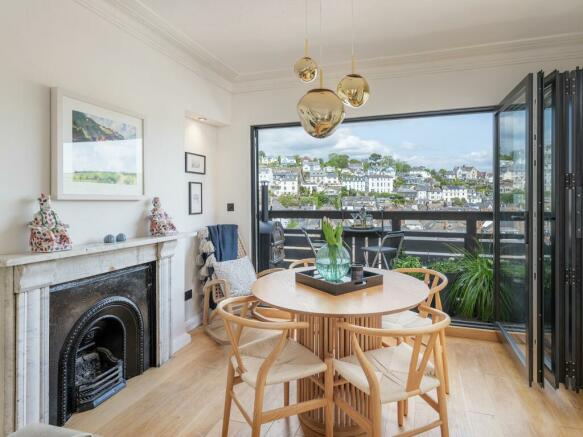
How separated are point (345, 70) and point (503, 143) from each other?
1.69 meters

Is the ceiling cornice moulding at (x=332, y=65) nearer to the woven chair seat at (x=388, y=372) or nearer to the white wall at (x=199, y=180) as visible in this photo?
the white wall at (x=199, y=180)

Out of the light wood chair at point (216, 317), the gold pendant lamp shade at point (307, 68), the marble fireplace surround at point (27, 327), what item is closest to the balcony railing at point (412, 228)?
the light wood chair at point (216, 317)

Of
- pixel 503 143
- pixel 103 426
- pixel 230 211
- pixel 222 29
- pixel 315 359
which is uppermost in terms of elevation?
pixel 222 29

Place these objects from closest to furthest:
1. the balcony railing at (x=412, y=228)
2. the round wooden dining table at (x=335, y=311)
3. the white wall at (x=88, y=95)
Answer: the round wooden dining table at (x=335, y=311), the white wall at (x=88, y=95), the balcony railing at (x=412, y=228)

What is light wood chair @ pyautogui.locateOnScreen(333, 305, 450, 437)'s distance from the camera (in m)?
1.60

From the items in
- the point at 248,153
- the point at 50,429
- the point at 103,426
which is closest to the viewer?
the point at 50,429

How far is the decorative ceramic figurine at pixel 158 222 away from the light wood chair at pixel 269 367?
3.90ft

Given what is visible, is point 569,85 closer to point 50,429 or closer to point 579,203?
point 579,203

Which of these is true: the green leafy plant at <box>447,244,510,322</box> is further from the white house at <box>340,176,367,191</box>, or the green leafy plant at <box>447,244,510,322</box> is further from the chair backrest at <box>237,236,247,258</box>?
the chair backrest at <box>237,236,247,258</box>

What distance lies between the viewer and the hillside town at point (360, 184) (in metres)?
4.69

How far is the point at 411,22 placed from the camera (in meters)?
2.89

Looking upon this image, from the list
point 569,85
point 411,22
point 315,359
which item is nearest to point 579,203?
point 569,85

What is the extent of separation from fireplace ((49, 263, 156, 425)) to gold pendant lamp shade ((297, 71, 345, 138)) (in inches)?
68.8

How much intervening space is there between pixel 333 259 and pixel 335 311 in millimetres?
514
